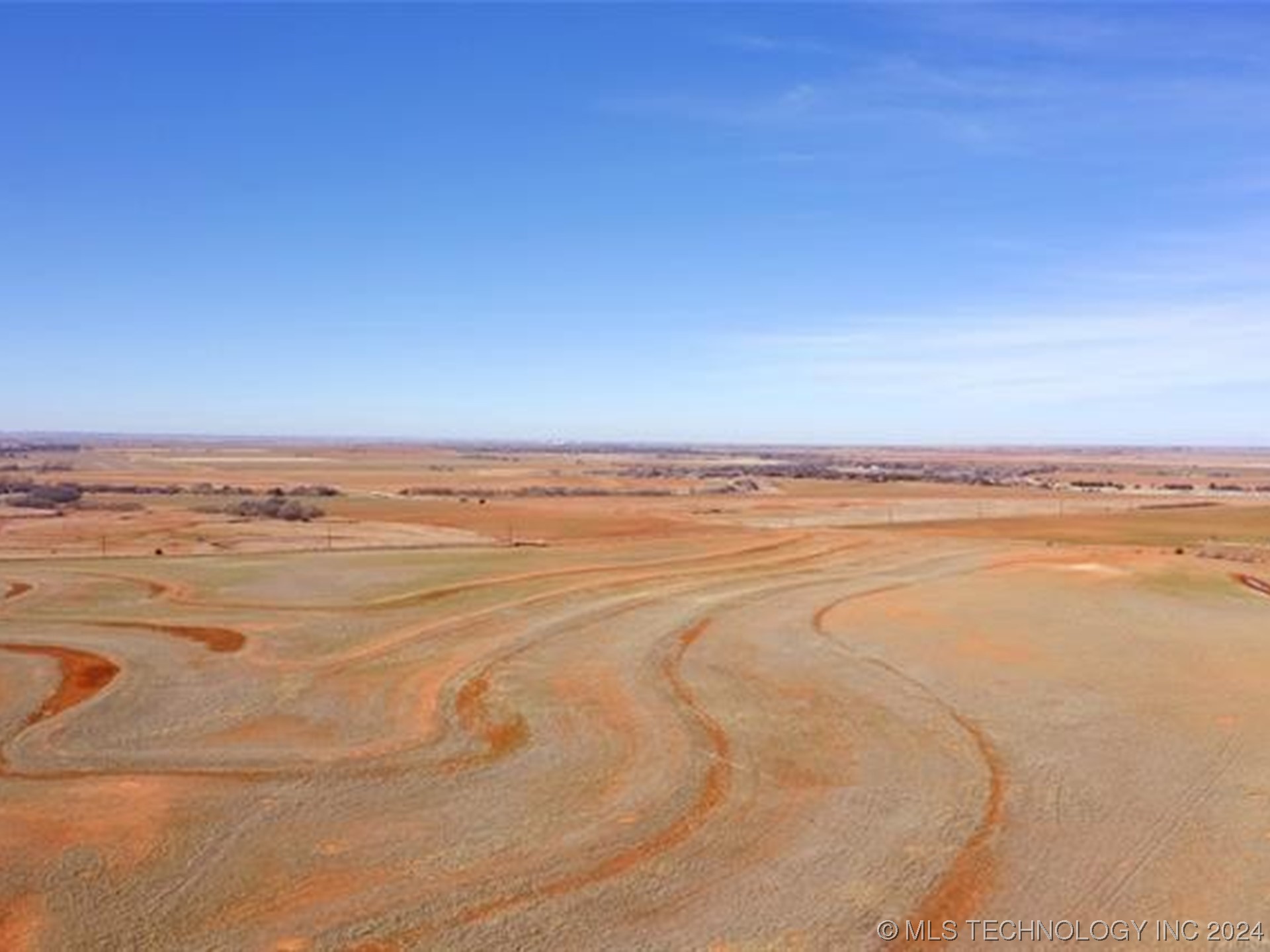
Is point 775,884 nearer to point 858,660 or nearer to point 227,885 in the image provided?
point 227,885

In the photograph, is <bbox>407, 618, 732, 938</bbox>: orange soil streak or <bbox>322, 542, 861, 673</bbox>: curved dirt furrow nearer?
<bbox>407, 618, 732, 938</bbox>: orange soil streak

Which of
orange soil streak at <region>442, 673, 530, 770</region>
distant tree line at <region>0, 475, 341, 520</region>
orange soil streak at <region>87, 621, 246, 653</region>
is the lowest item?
orange soil streak at <region>87, 621, 246, 653</region>

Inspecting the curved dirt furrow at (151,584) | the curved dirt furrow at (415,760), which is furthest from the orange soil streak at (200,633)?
the curved dirt furrow at (415,760)

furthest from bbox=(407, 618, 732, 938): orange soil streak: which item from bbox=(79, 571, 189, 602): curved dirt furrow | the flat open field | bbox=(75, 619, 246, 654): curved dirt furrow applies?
bbox=(79, 571, 189, 602): curved dirt furrow

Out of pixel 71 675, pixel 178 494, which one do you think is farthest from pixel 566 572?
pixel 178 494

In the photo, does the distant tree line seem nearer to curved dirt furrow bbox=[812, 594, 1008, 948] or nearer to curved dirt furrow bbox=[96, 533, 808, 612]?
curved dirt furrow bbox=[96, 533, 808, 612]

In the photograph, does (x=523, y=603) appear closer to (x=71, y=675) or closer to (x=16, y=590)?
(x=71, y=675)

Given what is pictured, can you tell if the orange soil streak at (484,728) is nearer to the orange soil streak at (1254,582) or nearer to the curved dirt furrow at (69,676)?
the curved dirt furrow at (69,676)
